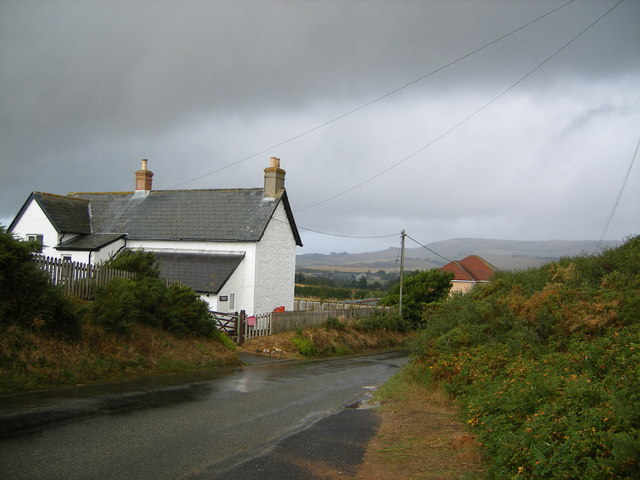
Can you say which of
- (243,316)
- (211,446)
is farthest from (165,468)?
(243,316)

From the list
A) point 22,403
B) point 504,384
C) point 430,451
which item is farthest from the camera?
point 22,403

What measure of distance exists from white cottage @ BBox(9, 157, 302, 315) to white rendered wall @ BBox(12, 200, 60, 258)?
59 millimetres

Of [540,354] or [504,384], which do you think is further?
[540,354]

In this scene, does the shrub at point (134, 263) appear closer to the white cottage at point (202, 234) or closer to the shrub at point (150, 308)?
the shrub at point (150, 308)

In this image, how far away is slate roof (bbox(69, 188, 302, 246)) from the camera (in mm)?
30719

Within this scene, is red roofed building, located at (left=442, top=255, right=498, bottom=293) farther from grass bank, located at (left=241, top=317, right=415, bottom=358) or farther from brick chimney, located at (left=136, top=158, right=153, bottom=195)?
brick chimney, located at (left=136, top=158, right=153, bottom=195)

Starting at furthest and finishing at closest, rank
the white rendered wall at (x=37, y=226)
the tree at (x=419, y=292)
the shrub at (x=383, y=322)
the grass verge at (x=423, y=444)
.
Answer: the tree at (x=419, y=292)
the shrub at (x=383, y=322)
the white rendered wall at (x=37, y=226)
the grass verge at (x=423, y=444)

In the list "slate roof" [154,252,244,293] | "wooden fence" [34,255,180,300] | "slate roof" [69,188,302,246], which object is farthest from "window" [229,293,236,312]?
"wooden fence" [34,255,180,300]

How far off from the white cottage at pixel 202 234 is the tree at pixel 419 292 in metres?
11.4

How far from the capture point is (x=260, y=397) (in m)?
12.4

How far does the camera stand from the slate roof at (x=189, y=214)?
101ft

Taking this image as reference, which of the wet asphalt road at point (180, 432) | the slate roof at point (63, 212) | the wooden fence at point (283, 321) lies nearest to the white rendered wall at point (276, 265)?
the wooden fence at point (283, 321)

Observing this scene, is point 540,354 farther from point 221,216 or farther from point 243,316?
point 221,216

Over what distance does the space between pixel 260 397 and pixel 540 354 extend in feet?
20.5
